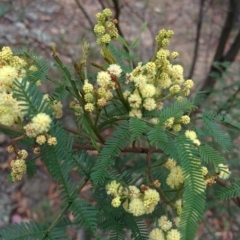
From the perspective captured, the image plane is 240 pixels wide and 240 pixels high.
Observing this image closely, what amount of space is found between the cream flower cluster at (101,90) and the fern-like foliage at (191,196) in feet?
0.68

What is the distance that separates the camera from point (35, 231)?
2.98ft

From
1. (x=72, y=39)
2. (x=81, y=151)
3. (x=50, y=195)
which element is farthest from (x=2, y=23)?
(x=81, y=151)

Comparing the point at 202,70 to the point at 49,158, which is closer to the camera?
the point at 49,158

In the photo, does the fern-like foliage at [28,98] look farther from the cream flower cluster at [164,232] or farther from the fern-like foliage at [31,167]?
the cream flower cluster at [164,232]

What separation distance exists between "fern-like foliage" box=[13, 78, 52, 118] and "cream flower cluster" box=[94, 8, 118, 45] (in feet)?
0.68

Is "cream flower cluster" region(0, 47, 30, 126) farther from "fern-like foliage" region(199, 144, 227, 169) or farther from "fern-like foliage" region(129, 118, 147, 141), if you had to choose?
"fern-like foliage" region(199, 144, 227, 169)

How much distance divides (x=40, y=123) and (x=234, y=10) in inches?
70.2

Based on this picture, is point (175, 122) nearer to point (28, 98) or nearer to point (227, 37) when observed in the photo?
point (28, 98)

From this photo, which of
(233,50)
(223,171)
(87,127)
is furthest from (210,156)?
(233,50)

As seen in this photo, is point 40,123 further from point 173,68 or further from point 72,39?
point 72,39

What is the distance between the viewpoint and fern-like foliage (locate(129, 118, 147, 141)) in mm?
847

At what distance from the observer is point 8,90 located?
0.84 m

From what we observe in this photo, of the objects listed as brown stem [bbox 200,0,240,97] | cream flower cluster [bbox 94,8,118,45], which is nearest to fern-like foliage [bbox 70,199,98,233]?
cream flower cluster [bbox 94,8,118,45]

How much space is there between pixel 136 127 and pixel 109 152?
0.29ft
